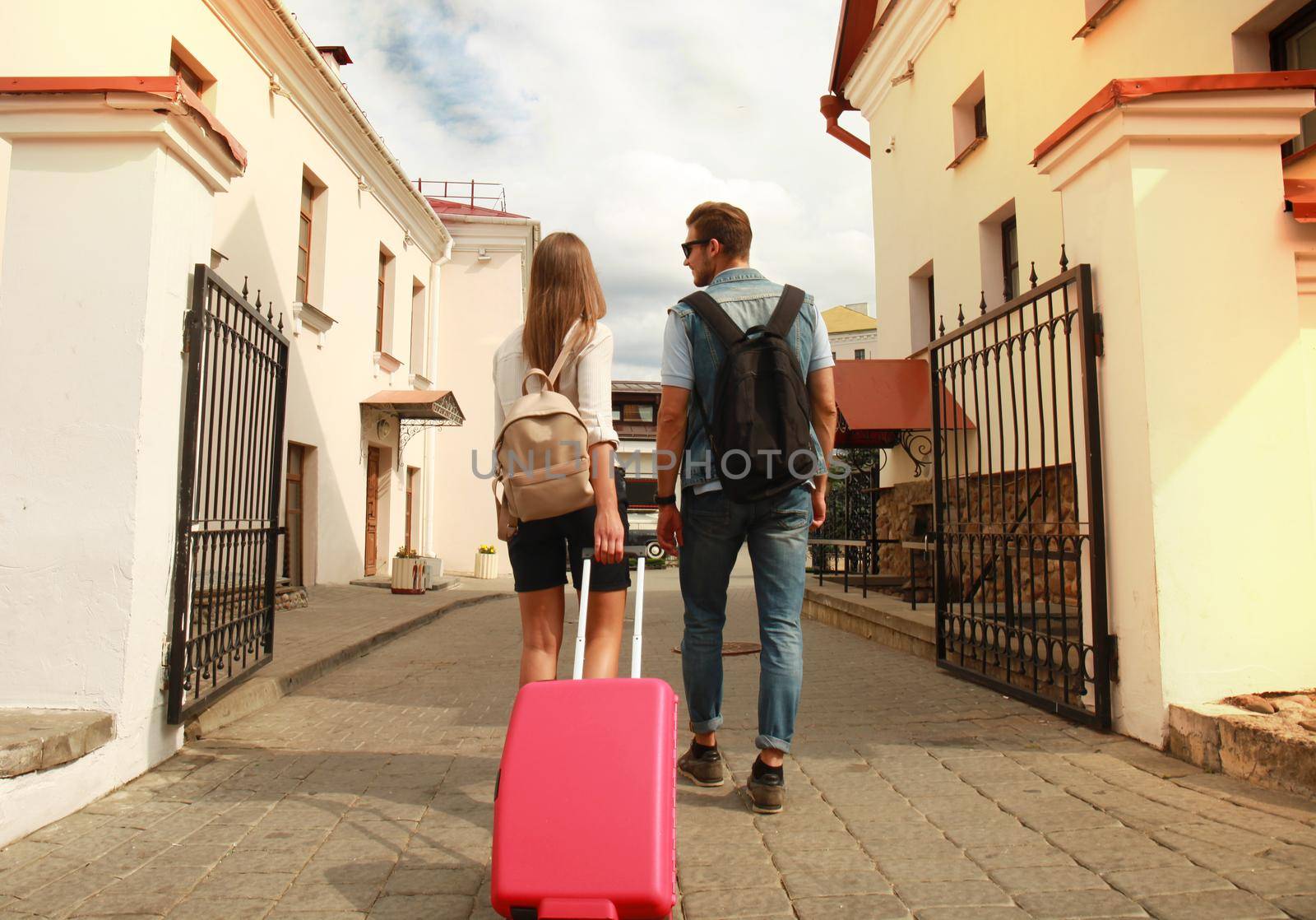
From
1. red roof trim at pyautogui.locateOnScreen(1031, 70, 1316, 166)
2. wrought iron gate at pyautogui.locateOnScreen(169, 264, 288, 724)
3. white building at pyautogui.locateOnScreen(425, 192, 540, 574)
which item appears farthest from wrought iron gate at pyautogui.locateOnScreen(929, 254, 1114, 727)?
white building at pyautogui.locateOnScreen(425, 192, 540, 574)

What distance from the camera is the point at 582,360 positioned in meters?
2.92

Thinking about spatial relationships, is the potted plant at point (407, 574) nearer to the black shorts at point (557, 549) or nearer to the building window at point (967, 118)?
the building window at point (967, 118)

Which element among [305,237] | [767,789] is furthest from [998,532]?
[305,237]

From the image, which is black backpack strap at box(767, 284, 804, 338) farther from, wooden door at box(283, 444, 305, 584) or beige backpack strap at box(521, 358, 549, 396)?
wooden door at box(283, 444, 305, 584)

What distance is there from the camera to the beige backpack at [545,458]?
2727mm

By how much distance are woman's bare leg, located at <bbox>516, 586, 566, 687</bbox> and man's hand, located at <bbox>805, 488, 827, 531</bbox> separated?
929 millimetres

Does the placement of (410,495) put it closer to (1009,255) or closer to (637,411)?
(1009,255)

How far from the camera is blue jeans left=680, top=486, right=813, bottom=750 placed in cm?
295

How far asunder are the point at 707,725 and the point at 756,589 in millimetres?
531

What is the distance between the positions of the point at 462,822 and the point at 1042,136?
7.83 meters

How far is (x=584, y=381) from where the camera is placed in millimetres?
2902

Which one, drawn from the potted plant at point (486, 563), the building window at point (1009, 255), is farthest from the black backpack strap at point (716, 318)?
the potted plant at point (486, 563)

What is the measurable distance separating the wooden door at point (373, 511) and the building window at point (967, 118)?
10.1 m

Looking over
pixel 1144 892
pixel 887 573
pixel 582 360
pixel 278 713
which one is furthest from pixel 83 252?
pixel 887 573
